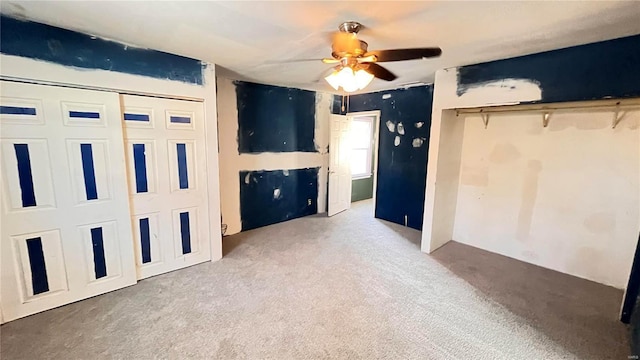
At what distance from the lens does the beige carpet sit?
1.89 meters

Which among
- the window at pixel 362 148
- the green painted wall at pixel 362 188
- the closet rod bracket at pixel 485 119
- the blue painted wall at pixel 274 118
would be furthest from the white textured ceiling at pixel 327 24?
the green painted wall at pixel 362 188

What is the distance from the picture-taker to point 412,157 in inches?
168

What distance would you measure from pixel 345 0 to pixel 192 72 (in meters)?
1.90

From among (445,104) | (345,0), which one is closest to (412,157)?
(445,104)

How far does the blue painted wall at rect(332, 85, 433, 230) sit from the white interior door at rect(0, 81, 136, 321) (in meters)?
3.62

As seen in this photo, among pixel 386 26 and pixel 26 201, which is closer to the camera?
pixel 386 26

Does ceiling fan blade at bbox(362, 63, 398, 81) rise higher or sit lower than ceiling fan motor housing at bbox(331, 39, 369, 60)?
lower

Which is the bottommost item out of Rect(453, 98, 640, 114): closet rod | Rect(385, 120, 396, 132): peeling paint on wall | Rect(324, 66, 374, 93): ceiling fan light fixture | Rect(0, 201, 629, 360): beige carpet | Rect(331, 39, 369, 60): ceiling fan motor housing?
Rect(0, 201, 629, 360): beige carpet

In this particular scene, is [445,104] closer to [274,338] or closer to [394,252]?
[394,252]

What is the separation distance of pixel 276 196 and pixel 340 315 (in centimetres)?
256

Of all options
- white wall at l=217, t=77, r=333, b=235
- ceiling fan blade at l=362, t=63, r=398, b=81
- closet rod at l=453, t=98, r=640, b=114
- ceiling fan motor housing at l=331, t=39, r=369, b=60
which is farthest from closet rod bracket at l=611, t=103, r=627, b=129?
white wall at l=217, t=77, r=333, b=235

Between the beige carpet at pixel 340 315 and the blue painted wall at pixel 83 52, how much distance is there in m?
2.02

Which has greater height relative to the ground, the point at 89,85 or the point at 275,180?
the point at 89,85

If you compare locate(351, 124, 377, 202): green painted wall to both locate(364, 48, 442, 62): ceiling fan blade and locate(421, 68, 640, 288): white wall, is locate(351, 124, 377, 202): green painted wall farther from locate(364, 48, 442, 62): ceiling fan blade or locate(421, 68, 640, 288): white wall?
locate(364, 48, 442, 62): ceiling fan blade
